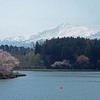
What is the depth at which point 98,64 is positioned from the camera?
141m

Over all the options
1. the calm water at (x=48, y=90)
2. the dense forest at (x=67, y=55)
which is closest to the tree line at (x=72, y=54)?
the dense forest at (x=67, y=55)

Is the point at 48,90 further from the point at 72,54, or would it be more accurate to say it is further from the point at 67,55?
the point at 72,54

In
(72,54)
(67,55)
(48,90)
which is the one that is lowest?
(48,90)

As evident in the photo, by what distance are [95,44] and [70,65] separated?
12.4 meters

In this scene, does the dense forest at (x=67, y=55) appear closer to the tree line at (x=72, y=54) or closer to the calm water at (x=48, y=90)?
the tree line at (x=72, y=54)

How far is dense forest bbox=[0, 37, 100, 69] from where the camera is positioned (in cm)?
14188

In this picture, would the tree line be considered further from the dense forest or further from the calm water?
the calm water

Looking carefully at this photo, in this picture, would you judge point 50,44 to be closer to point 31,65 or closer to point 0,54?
point 31,65

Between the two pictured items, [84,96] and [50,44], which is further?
[50,44]

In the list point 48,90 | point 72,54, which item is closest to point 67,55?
point 72,54

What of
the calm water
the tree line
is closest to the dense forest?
the tree line

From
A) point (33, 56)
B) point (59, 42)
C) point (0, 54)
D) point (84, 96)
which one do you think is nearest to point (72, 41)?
point (59, 42)

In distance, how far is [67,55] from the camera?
476ft

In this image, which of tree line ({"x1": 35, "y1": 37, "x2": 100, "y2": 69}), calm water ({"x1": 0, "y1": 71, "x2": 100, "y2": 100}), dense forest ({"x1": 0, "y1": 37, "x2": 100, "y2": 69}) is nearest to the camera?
calm water ({"x1": 0, "y1": 71, "x2": 100, "y2": 100})
